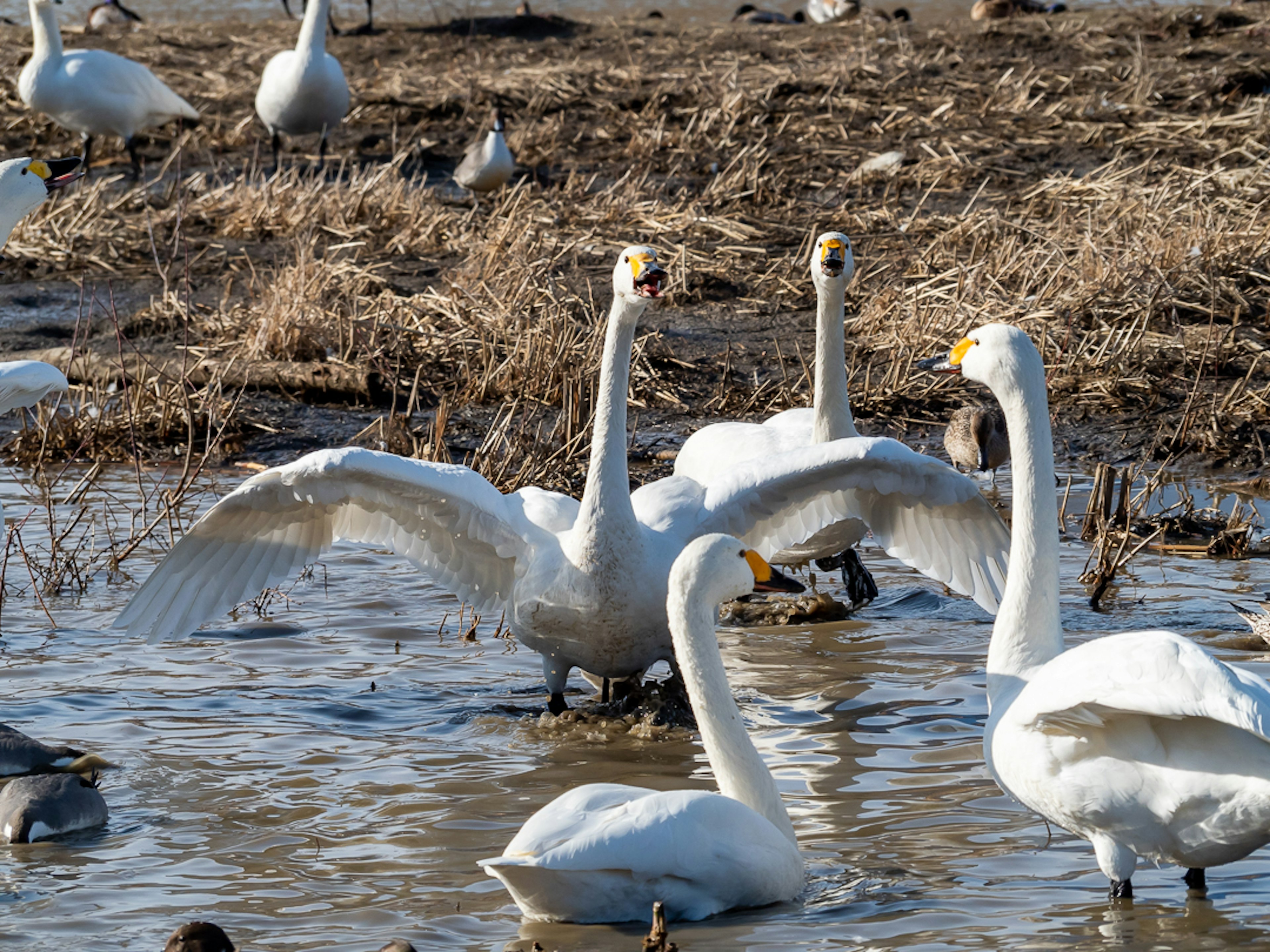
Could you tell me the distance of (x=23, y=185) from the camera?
20.8 ft

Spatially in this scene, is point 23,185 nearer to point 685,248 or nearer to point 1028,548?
point 1028,548

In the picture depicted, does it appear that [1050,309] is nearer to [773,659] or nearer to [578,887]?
[773,659]

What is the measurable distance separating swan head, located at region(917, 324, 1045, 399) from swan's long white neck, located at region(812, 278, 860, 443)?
7.37ft

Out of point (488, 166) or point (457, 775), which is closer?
point (457, 775)

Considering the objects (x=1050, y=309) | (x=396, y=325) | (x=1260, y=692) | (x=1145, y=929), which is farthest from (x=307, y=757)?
(x=1050, y=309)

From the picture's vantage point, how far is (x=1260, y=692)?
333cm

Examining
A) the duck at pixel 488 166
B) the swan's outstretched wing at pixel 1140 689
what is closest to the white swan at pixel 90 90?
the duck at pixel 488 166

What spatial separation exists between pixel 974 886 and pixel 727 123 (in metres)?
9.98

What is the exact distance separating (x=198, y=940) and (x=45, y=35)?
1157cm

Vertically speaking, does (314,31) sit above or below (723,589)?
above

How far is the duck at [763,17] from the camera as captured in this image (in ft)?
72.6

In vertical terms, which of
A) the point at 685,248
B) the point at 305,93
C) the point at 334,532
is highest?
the point at 305,93

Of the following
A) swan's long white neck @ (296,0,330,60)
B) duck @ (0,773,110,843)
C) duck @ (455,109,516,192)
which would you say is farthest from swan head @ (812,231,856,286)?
swan's long white neck @ (296,0,330,60)

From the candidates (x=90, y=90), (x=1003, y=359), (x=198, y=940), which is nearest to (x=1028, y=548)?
(x=1003, y=359)
